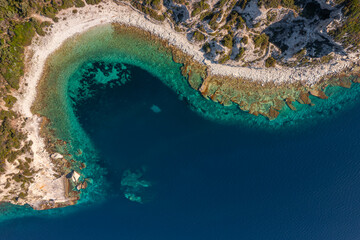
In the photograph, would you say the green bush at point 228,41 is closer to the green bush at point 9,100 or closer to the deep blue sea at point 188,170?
the deep blue sea at point 188,170

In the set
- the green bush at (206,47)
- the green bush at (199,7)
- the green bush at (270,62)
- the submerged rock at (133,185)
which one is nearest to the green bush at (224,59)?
the green bush at (206,47)

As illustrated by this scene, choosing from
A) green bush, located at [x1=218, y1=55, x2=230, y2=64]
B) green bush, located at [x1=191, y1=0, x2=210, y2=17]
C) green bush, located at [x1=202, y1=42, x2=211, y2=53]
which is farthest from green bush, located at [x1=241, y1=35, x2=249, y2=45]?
green bush, located at [x1=191, y1=0, x2=210, y2=17]

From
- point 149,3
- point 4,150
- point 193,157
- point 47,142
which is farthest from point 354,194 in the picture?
point 4,150

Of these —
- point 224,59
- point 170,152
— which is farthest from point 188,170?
point 224,59

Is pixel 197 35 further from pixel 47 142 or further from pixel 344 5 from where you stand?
pixel 47 142

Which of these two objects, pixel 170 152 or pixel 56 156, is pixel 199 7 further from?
pixel 56 156

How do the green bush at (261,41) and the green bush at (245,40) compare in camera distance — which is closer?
the green bush at (245,40)

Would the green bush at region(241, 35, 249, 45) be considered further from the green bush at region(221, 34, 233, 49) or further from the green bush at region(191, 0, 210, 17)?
the green bush at region(191, 0, 210, 17)
